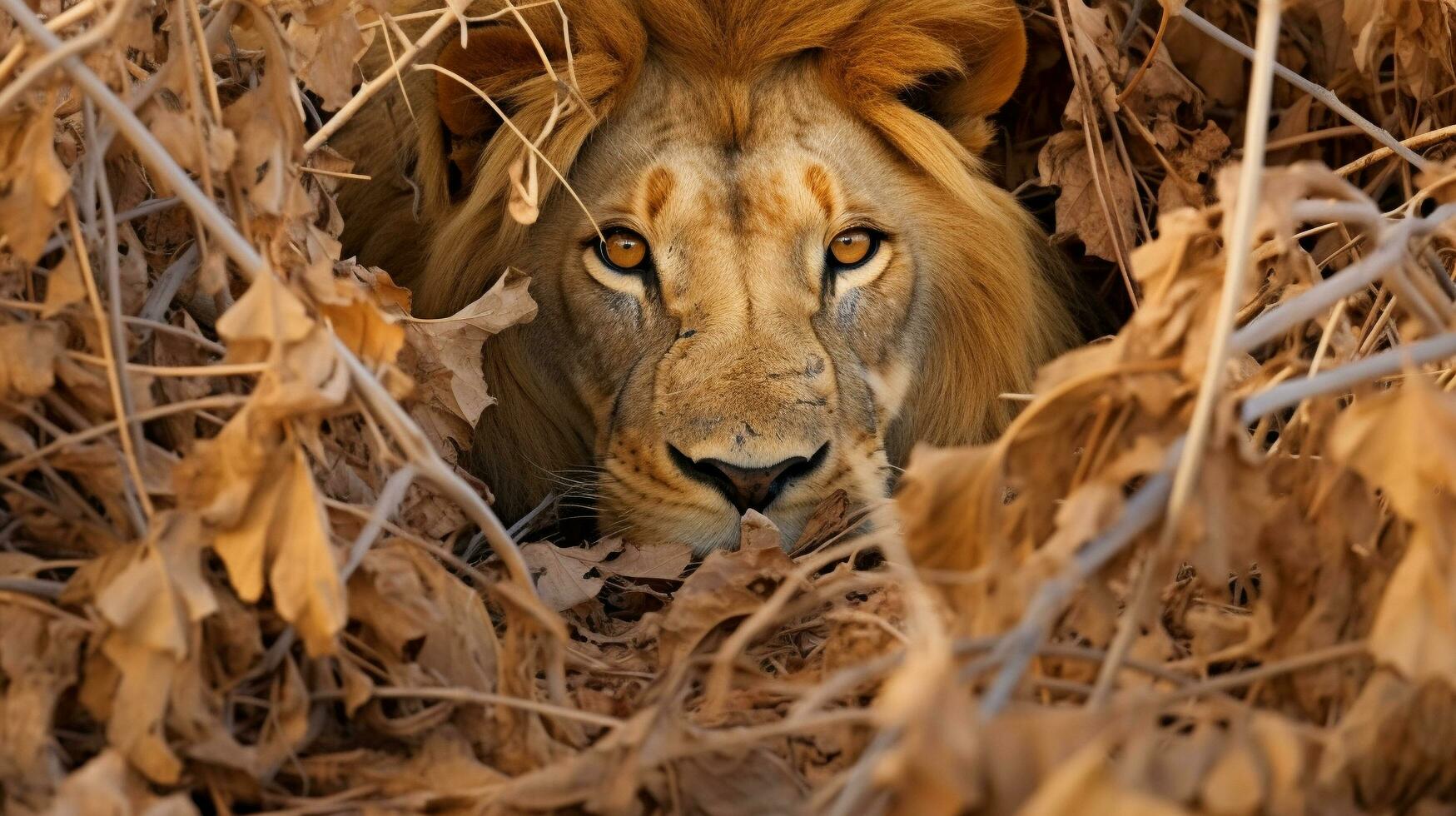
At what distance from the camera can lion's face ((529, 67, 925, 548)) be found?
10.4 ft

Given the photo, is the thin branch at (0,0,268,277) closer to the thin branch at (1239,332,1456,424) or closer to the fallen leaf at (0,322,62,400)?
the fallen leaf at (0,322,62,400)

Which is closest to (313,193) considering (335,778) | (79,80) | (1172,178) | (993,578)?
(79,80)

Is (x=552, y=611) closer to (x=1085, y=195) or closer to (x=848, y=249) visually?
(x=848, y=249)

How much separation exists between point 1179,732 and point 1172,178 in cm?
204

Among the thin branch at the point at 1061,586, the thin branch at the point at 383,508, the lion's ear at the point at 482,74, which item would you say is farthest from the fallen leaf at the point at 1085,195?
the thin branch at the point at 383,508

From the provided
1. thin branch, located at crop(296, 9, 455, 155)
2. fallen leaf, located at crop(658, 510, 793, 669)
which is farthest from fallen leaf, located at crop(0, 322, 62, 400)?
fallen leaf, located at crop(658, 510, 793, 669)

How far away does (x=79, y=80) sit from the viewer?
1.84 metres

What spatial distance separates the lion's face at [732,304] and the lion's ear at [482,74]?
0.25m

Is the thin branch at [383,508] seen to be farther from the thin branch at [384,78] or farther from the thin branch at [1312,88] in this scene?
the thin branch at [1312,88]

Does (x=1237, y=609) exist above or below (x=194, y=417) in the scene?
below

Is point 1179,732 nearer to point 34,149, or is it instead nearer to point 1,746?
point 1,746

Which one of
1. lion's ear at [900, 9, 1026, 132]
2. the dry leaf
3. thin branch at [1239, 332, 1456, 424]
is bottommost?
the dry leaf

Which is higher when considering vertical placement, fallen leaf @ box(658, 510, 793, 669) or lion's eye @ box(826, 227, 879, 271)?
lion's eye @ box(826, 227, 879, 271)

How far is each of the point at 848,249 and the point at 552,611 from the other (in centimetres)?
157
